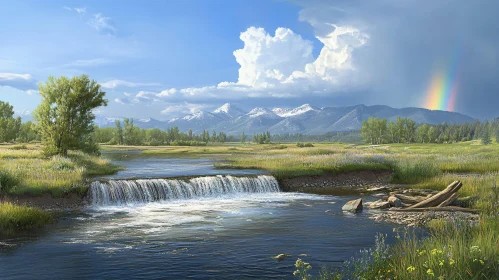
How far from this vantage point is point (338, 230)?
1848 centimetres

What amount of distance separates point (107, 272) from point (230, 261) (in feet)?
13.6

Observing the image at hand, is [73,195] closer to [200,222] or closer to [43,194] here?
[43,194]

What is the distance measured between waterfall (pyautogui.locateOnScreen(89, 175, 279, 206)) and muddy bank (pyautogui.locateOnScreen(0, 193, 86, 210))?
105 cm

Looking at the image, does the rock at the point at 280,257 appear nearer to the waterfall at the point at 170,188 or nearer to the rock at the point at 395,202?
the rock at the point at 395,202

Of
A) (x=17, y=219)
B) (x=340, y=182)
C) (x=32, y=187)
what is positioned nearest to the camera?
(x=17, y=219)

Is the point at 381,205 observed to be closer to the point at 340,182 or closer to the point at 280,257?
the point at 280,257

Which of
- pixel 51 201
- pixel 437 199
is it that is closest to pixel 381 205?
pixel 437 199

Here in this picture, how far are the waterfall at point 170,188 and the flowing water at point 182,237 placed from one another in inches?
3.2

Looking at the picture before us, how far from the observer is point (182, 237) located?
17453 millimetres

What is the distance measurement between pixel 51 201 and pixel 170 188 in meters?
8.26

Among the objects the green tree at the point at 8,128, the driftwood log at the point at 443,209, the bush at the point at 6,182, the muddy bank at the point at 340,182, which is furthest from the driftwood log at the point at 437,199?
the green tree at the point at 8,128

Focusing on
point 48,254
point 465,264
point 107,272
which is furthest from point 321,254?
point 48,254

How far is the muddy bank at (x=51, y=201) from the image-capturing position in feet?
79.8

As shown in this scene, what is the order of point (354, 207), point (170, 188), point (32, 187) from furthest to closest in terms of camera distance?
point (170, 188)
point (32, 187)
point (354, 207)
